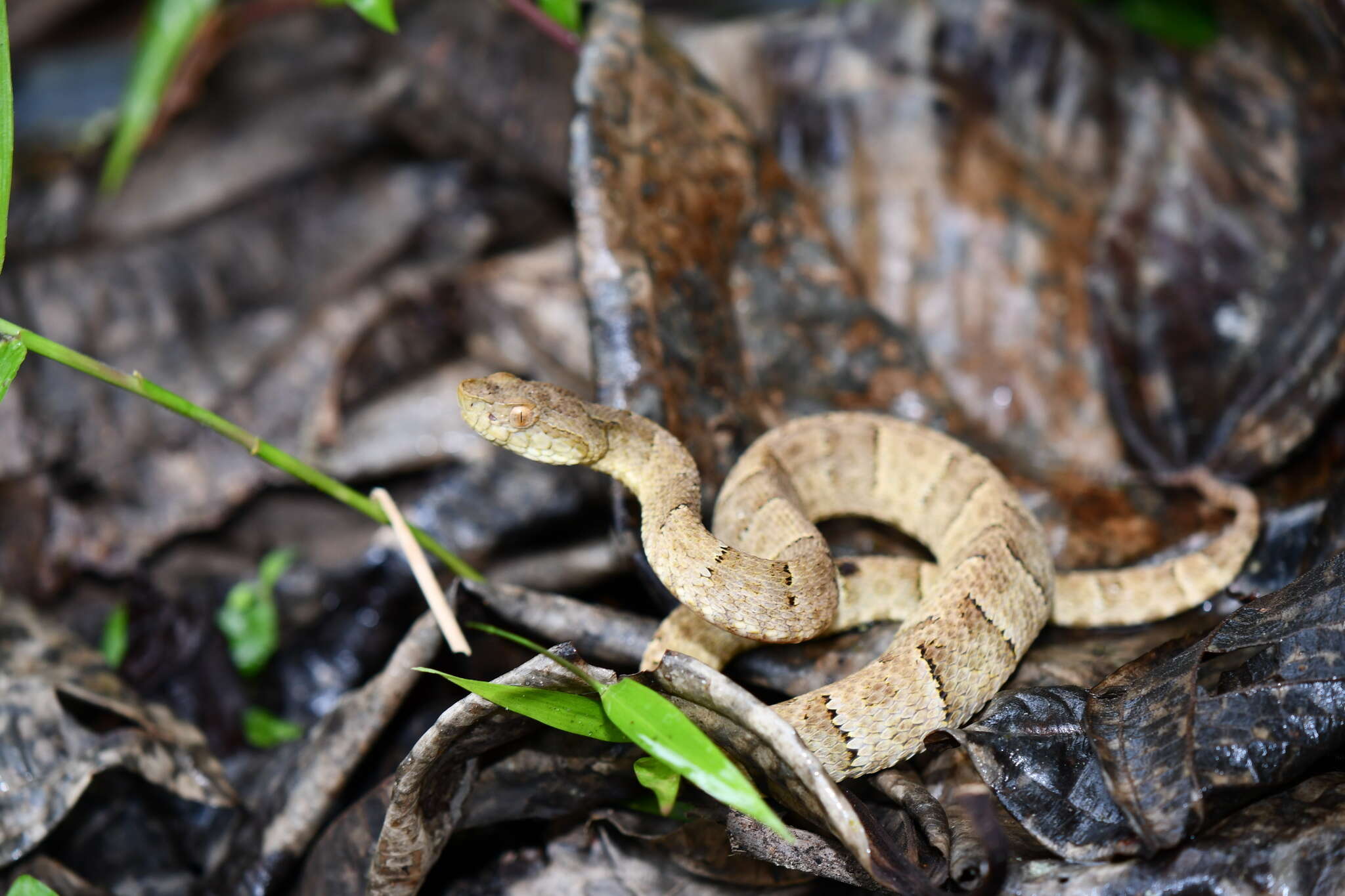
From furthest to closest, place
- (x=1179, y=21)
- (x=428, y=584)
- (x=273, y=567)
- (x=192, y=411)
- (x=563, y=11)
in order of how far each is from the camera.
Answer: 1. (x=1179, y=21)
2. (x=273, y=567)
3. (x=563, y=11)
4. (x=428, y=584)
5. (x=192, y=411)

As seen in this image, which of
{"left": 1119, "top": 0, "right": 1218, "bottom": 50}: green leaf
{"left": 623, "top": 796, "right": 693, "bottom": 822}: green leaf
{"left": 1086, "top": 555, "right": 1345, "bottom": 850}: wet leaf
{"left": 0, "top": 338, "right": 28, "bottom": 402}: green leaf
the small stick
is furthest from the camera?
{"left": 1119, "top": 0, "right": 1218, "bottom": 50}: green leaf

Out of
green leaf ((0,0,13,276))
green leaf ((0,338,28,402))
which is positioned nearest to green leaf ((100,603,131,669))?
green leaf ((0,338,28,402))

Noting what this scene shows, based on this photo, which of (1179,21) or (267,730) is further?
(1179,21)

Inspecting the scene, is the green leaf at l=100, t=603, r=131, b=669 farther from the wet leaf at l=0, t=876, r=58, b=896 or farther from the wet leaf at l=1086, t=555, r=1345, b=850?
the wet leaf at l=1086, t=555, r=1345, b=850

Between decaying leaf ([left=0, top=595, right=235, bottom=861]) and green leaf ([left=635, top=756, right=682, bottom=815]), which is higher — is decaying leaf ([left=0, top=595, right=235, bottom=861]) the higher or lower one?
the lower one

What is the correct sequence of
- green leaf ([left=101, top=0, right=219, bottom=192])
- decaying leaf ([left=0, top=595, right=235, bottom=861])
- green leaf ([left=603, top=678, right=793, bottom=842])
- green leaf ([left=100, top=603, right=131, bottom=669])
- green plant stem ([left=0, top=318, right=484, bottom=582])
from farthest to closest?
green leaf ([left=101, top=0, right=219, bottom=192]), green leaf ([left=100, top=603, right=131, bottom=669]), decaying leaf ([left=0, top=595, right=235, bottom=861]), green plant stem ([left=0, top=318, right=484, bottom=582]), green leaf ([left=603, top=678, right=793, bottom=842])

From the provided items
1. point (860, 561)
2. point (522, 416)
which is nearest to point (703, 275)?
point (522, 416)

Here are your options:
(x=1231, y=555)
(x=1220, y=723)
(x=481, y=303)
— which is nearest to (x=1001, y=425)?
(x=1231, y=555)

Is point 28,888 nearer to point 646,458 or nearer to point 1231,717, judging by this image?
point 646,458
